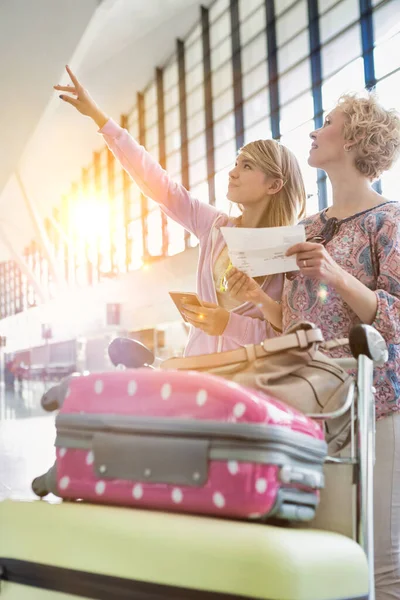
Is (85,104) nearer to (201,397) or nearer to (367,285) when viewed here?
(367,285)

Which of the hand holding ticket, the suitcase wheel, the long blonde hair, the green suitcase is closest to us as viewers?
the green suitcase

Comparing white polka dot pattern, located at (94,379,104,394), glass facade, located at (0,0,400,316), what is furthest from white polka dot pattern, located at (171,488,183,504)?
glass facade, located at (0,0,400,316)

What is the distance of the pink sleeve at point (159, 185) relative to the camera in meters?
2.32

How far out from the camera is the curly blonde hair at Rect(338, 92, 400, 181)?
1.90 meters

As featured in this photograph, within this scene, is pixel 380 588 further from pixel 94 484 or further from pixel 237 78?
pixel 237 78

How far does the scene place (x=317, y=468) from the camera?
4.16 ft

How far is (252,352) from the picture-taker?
1.40 meters

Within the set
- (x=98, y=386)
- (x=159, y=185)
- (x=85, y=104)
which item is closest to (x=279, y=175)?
(x=159, y=185)

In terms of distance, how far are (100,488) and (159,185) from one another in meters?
1.30

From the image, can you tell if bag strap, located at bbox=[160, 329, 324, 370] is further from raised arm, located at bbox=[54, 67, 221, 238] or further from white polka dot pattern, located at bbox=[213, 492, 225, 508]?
raised arm, located at bbox=[54, 67, 221, 238]

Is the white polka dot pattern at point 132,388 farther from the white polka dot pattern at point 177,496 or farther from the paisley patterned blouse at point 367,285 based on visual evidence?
the paisley patterned blouse at point 367,285

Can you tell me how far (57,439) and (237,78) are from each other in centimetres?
1844

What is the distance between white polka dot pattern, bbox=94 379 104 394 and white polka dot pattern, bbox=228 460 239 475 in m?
0.30

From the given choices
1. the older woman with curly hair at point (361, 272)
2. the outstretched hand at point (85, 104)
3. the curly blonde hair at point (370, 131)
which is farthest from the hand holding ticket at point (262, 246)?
the outstretched hand at point (85, 104)
